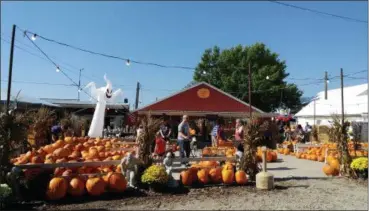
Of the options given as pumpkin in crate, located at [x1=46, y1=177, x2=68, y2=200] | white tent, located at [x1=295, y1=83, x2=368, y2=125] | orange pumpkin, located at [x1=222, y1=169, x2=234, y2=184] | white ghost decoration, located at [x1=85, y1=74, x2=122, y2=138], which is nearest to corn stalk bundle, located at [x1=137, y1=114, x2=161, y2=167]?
orange pumpkin, located at [x1=222, y1=169, x2=234, y2=184]

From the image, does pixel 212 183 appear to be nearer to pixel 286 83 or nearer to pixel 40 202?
pixel 40 202

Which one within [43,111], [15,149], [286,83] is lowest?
[15,149]

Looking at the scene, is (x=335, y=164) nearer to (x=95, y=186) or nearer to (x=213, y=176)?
(x=213, y=176)

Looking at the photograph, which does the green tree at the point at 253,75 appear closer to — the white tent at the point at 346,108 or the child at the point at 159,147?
the white tent at the point at 346,108

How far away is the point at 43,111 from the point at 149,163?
796cm

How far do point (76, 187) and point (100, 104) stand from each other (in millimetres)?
10997

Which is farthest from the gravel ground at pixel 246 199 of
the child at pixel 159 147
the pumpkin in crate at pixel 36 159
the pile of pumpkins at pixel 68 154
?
the child at pixel 159 147

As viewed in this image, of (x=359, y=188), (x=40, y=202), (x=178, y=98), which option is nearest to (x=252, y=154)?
(x=359, y=188)

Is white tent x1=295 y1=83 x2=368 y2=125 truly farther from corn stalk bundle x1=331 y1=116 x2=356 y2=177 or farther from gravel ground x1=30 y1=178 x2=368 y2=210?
gravel ground x1=30 y1=178 x2=368 y2=210

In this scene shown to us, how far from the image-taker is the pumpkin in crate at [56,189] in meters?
7.00

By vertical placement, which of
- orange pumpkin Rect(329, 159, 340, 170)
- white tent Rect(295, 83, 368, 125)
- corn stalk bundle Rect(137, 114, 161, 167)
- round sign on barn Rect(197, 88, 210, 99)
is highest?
round sign on barn Rect(197, 88, 210, 99)

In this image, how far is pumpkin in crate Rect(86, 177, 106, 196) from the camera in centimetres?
734

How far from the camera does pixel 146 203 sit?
273 inches

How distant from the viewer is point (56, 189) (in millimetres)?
7027
